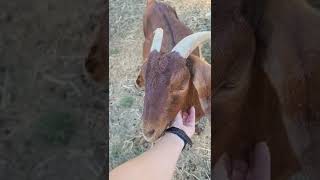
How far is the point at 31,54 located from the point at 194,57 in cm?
78

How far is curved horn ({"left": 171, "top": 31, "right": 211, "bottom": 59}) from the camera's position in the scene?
9.66 ft

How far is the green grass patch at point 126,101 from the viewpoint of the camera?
116 inches

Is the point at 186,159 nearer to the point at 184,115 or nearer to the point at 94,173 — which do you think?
the point at 184,115

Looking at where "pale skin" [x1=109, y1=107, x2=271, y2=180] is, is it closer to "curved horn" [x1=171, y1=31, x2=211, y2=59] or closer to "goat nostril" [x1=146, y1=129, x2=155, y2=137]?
"goat nostril" [x1=146, y1=129, x2=155, y2=137]

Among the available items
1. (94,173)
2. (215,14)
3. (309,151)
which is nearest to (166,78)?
(215,14)

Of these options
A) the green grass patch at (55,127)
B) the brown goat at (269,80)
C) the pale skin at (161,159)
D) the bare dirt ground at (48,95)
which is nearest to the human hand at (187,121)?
the pale skin at (161,159)

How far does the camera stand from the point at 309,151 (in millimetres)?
3000

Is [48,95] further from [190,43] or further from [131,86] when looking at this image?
[190,43]

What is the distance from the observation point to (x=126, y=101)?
296cm

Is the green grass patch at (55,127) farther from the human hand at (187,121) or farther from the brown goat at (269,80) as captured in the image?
the brown goat at (269,80)

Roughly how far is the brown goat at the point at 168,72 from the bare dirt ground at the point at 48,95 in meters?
0.25

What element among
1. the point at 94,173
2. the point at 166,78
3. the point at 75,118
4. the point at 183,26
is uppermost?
the point at 183,26

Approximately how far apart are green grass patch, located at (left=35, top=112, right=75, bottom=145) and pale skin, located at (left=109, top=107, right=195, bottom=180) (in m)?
0.29

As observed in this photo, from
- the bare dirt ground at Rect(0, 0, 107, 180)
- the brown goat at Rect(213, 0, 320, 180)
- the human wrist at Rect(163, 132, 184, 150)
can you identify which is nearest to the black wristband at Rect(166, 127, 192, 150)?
the human wrist at Rect(163, 132, 184, 150)
